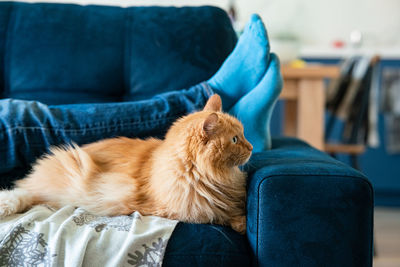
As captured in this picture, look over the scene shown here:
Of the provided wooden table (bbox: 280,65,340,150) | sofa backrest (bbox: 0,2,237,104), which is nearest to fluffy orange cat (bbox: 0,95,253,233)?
sofa backrest (bbox: 0,2,237,104)

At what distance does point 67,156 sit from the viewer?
1079mm

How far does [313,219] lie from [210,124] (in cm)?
33

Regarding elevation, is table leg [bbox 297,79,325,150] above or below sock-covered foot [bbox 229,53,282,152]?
below

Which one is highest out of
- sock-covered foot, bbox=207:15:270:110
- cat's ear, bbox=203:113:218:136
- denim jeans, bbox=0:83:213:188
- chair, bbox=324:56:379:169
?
sock-covered foot, bbox=207:15:270:110

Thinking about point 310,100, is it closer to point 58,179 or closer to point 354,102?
→ point 354,102

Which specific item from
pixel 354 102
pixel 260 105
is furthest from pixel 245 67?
pixel 354 102

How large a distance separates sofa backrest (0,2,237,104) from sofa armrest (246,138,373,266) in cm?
76

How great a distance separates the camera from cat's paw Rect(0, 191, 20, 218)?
913 mm

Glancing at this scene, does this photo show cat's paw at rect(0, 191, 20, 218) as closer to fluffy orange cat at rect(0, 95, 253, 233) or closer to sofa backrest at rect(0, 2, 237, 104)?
fluffy orange cat at rect(0, 95, 253, 233)

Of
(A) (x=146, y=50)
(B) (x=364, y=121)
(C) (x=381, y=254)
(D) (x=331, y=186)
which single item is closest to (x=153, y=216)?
(D) (x=331, y=186)

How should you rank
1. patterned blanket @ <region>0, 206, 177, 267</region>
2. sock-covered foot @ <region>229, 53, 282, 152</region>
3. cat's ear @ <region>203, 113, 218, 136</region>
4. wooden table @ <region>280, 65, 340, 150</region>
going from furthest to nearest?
wooden table @ <region>280, 65, 340, 150</region> < sock-covered foot @ <region>229, 53, 282, 152</region> < cat's ear @ <region>203, 113, 218, 136</region> < patterned blanket @ <region>0, 206, 177, 267</region>

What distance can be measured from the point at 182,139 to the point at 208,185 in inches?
5.5

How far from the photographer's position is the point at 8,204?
92cm

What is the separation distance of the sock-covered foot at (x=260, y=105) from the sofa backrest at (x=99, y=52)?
324 millimetres
